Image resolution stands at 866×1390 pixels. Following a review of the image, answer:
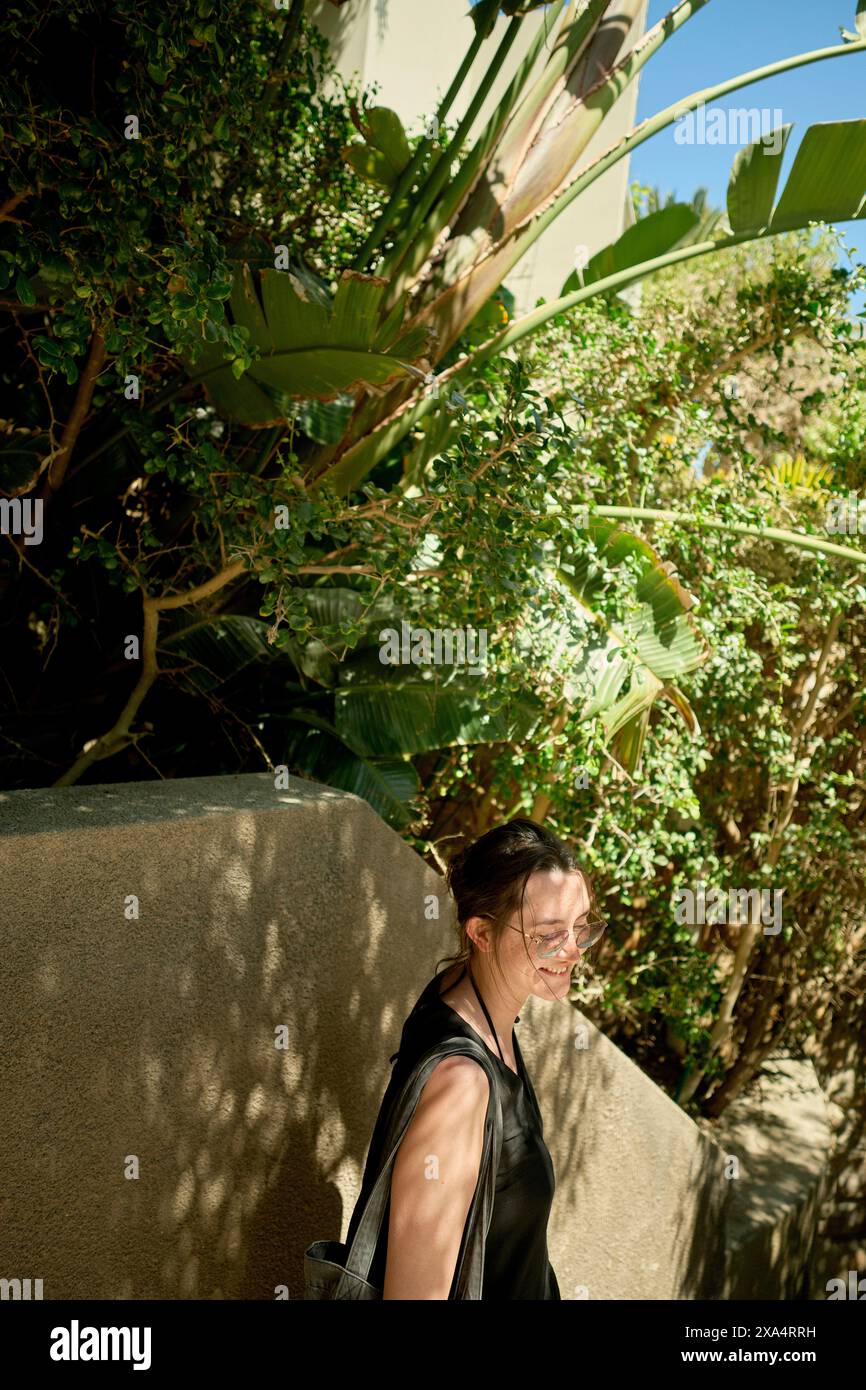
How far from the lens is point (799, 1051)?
7359 mm

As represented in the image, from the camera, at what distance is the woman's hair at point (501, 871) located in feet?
8.46

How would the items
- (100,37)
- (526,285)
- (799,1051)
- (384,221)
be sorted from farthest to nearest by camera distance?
(526,285)
(799,1051)
(384,221)
(100,37)

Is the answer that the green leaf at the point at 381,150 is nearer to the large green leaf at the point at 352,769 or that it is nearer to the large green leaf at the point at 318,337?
the large green leaf at the point at 318,337

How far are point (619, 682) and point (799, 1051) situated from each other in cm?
385

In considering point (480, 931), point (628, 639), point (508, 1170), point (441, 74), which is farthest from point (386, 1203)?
point (441, 74)

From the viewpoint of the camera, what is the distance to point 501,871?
2.63 meters

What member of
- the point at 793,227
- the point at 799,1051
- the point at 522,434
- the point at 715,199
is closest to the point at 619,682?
the point at 522,434

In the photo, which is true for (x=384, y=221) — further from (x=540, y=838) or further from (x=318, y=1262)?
(x=318, y=1262)

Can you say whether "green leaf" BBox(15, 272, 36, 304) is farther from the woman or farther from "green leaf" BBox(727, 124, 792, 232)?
"green leaf" BBox(727, 124, 792, 232)

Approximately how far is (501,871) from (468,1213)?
0.73 metres

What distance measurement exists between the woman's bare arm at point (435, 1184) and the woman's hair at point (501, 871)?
390 mm

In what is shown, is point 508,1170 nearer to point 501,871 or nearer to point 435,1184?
point 435,1184

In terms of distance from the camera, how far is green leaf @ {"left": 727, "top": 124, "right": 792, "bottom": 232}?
4729 mm

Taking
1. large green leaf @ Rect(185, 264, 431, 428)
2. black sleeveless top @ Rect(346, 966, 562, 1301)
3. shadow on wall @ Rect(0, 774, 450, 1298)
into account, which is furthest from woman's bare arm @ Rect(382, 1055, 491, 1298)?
large green leaf @ Rect(185, 264, 431, 428)
